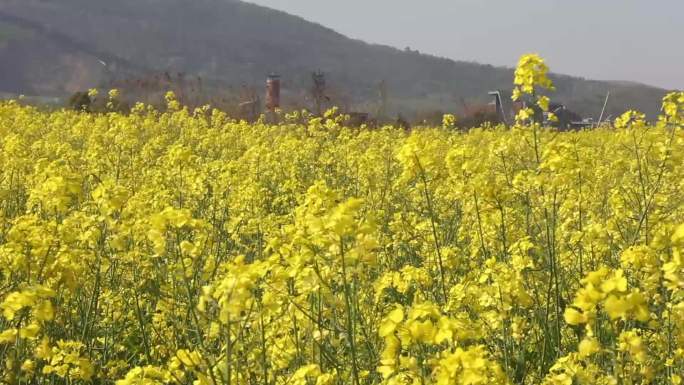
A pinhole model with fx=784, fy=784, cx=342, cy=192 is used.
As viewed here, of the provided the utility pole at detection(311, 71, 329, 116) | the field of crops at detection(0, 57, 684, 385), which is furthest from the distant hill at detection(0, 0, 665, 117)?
the field of crops at detection(0, 57, 684, 385)

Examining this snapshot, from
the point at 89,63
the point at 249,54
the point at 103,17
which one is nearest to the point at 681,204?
the point at 89,63

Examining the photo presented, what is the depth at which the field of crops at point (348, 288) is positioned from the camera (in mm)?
1883

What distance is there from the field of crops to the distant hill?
5490 centimetres

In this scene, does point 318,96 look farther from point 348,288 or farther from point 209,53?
point 209,53

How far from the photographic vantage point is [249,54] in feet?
429

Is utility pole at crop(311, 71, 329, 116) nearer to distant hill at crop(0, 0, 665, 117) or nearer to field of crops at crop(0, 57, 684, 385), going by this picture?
field of crops at crop(0, 57, 684, 385)

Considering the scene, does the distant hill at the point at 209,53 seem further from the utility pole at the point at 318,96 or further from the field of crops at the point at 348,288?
the field of crops at the point at 348,288

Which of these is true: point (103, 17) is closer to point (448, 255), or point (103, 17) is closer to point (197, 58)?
point (197, 58)

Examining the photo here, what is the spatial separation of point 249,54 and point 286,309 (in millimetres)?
131507

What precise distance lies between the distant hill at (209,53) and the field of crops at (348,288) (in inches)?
2161

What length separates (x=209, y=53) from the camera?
127 meters

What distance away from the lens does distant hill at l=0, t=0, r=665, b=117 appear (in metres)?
86.2

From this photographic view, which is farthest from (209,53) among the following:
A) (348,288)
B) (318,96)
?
(348,288)

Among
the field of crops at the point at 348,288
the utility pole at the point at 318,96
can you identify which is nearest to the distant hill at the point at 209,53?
the utility pole at the point at 318,96
